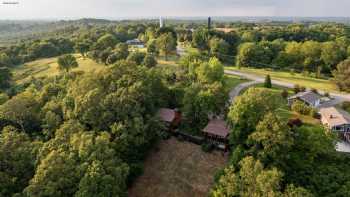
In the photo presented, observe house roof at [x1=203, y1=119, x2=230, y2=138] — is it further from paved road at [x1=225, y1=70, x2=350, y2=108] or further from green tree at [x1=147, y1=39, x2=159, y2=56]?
green tree at [x1=147, y1=39, x2=159, y2=56]

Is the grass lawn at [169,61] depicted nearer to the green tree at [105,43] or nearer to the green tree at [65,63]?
the green tree at [105,43]

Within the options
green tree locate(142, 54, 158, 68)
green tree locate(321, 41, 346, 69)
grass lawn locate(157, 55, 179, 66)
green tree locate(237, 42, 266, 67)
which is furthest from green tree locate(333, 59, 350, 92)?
green tree locate(142, 54, 158, 68)

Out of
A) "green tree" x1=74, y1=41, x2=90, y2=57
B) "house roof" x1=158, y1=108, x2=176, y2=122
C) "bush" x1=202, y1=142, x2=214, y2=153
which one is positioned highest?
"green tree" x1=74, y1=41, x2=90, y2=57

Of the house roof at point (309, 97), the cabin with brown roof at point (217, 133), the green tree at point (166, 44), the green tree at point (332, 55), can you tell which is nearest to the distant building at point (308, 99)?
the house roof at point (309, 97)

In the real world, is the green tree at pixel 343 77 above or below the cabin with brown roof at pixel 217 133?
above

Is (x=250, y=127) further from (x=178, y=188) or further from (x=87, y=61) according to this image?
(x=87, y=61)

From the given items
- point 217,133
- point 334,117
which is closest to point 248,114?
point 217,133
